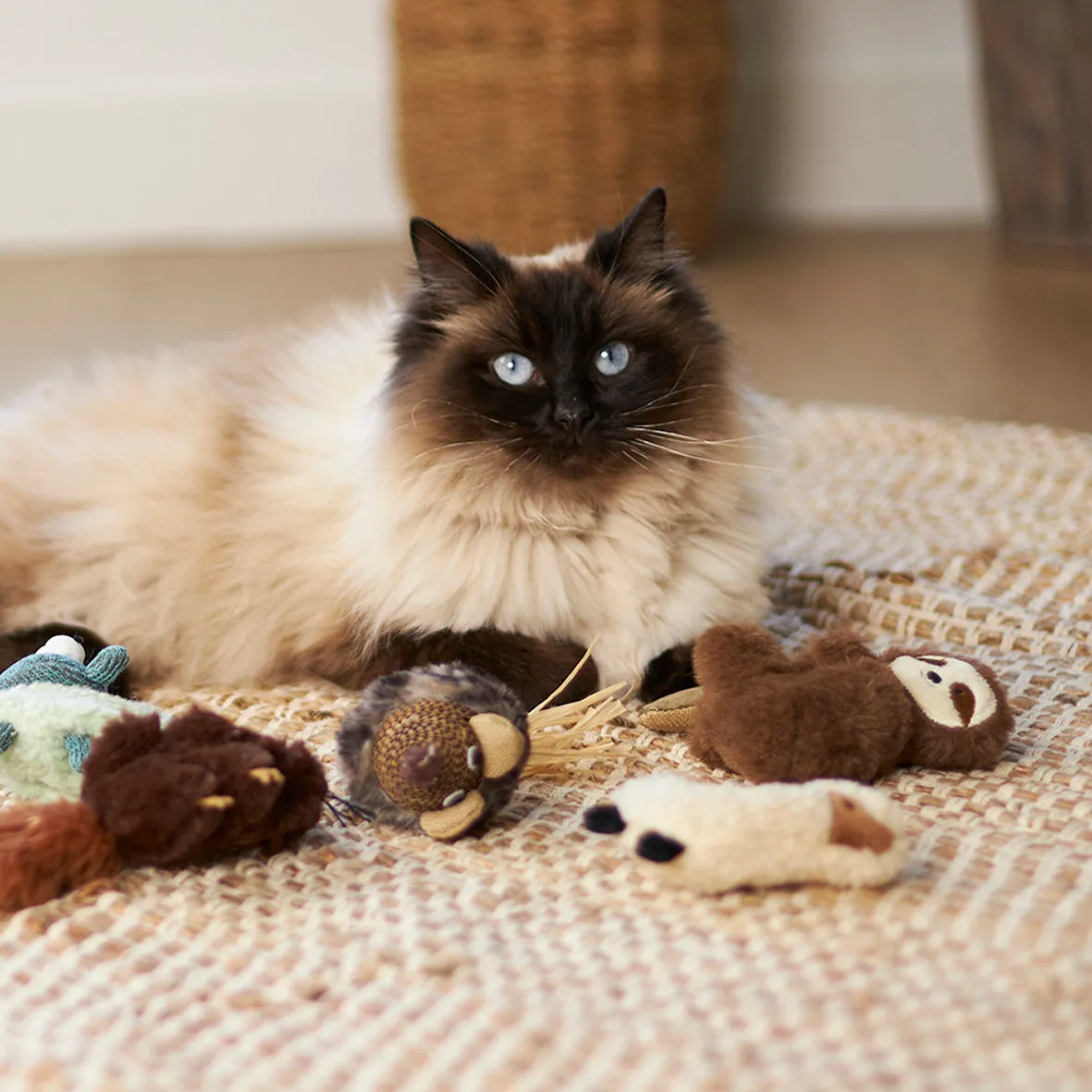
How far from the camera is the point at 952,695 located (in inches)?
53.2

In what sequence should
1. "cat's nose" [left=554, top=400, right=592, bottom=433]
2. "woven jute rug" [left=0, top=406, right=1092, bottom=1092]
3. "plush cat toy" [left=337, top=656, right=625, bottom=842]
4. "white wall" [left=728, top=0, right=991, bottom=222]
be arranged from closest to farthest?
"woven jute rug" [left=0, top=406, right=1092, bottom=1092]
"plush cat toy" [left=337, top=656, right=625, bottom=842]
"cat's nose" [left=554, top=400, right=592, bottom=433]
"white wall" [left=728, top=0, right=991, bottom=222]

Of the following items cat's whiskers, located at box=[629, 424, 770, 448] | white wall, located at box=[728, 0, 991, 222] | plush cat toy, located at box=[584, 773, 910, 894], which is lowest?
plush cat toy, located at box=[584, 773, 910, 894]

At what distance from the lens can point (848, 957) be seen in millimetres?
1028

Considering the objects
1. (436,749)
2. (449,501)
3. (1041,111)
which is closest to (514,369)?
(449,501)

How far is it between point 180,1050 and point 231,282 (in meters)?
3.58

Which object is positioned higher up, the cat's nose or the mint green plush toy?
Result: the cat's nose

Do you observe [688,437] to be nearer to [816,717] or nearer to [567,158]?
[816,717]

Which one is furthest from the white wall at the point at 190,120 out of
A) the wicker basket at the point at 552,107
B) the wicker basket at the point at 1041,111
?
the wicker basket at the point at 1041,111

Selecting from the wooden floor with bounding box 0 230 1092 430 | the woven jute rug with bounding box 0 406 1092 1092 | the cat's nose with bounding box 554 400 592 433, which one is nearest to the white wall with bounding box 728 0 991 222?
the wooden floor with bounding box 0 230 1092 430

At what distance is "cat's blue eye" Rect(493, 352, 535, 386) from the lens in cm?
151

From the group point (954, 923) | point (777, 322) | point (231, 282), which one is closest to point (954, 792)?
point (954, 923)

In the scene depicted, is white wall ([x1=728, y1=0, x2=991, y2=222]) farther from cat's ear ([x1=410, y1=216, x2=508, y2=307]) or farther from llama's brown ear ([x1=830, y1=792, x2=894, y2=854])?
llama's brown ear ([x1=830, y1=792, x2=894, y2=854])

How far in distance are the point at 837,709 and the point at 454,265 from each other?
0.65m

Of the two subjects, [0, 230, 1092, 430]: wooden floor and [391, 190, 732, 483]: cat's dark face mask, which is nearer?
[391, 190, 732, 483]: cat's dark face mask
